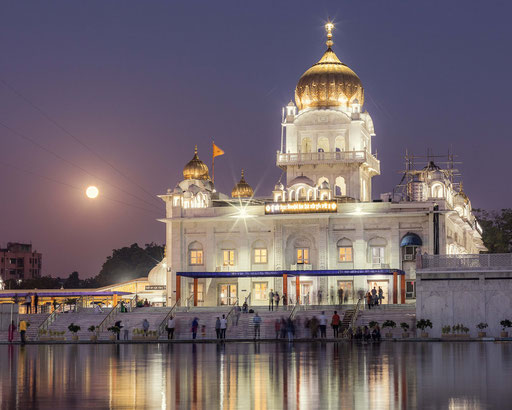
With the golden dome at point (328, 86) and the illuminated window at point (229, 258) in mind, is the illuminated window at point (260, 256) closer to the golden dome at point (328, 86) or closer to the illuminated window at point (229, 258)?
the illuminated window at point (229, 258)

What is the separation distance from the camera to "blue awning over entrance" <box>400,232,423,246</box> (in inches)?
2386

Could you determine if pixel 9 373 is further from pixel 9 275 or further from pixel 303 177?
pixel 9 275

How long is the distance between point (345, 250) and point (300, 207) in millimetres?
4166

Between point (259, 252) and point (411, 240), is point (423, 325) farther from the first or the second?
point (259, 252)

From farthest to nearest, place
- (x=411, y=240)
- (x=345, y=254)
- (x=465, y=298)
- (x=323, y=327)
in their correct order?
(x=345, y=254) → (x=411, y=240) → (x=465, y=298) → (x=323, y=327)

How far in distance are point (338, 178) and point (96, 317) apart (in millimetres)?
23460

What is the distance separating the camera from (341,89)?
227 ft

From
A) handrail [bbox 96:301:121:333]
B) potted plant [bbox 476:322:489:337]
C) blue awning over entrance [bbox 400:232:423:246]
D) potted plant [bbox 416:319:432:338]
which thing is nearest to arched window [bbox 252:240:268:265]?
blue awning over entrance [bbox 400:232:423:246]

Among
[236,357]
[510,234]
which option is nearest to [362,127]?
[510,234]

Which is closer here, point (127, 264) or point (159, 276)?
point (159, 276)

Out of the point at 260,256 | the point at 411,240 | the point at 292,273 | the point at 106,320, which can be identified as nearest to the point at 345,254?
the point at 411,240

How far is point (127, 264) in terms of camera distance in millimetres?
117812

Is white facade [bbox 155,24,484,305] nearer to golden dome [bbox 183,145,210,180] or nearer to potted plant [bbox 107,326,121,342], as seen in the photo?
golden dome [bbox 183,145,210,180]

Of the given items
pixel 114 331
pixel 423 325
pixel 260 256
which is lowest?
pixel 114 331
